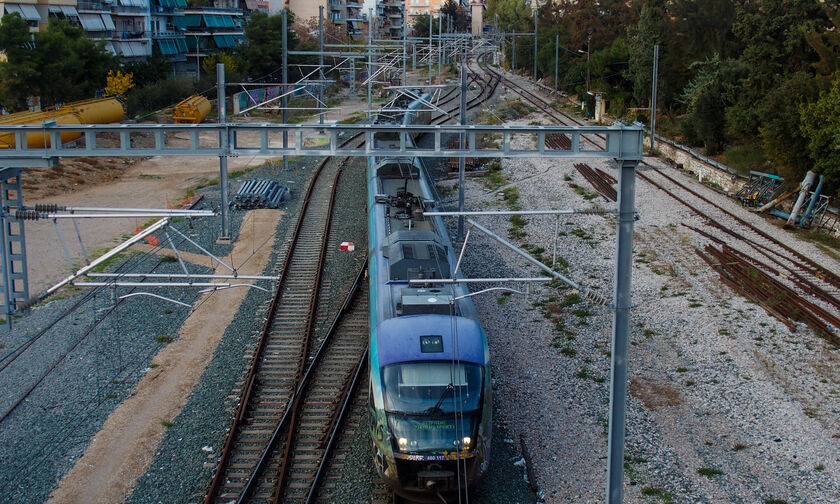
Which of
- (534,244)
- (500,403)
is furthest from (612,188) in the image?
(500,403)

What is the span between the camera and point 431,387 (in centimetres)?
1108

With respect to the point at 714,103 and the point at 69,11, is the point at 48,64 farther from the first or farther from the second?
the point at 714,103

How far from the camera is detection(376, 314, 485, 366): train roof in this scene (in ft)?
37.0

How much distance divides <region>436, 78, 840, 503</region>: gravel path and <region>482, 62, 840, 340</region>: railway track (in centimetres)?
77

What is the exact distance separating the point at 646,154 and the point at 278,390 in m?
27.3

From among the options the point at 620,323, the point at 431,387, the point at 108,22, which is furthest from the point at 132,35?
the point at 620,323

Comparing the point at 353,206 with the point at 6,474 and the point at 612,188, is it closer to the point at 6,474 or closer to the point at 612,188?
the point at 612,188

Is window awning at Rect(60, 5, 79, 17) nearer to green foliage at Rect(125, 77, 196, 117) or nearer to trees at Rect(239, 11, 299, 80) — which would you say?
green foliage at Rect(125, 77, 196, 117)

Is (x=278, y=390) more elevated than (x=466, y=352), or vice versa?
(x=466, y=352)

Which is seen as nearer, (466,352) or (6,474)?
(466,352)

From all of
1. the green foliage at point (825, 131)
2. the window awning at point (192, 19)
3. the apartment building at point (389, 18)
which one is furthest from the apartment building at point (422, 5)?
the green foliage at point (825, 131)

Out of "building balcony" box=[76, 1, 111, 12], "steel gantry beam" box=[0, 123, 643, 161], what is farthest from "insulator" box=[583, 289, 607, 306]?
"building balcony" box=[76, 1, 111, 12]

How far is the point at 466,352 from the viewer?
37.3 ft

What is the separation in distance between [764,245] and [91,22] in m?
43.5
